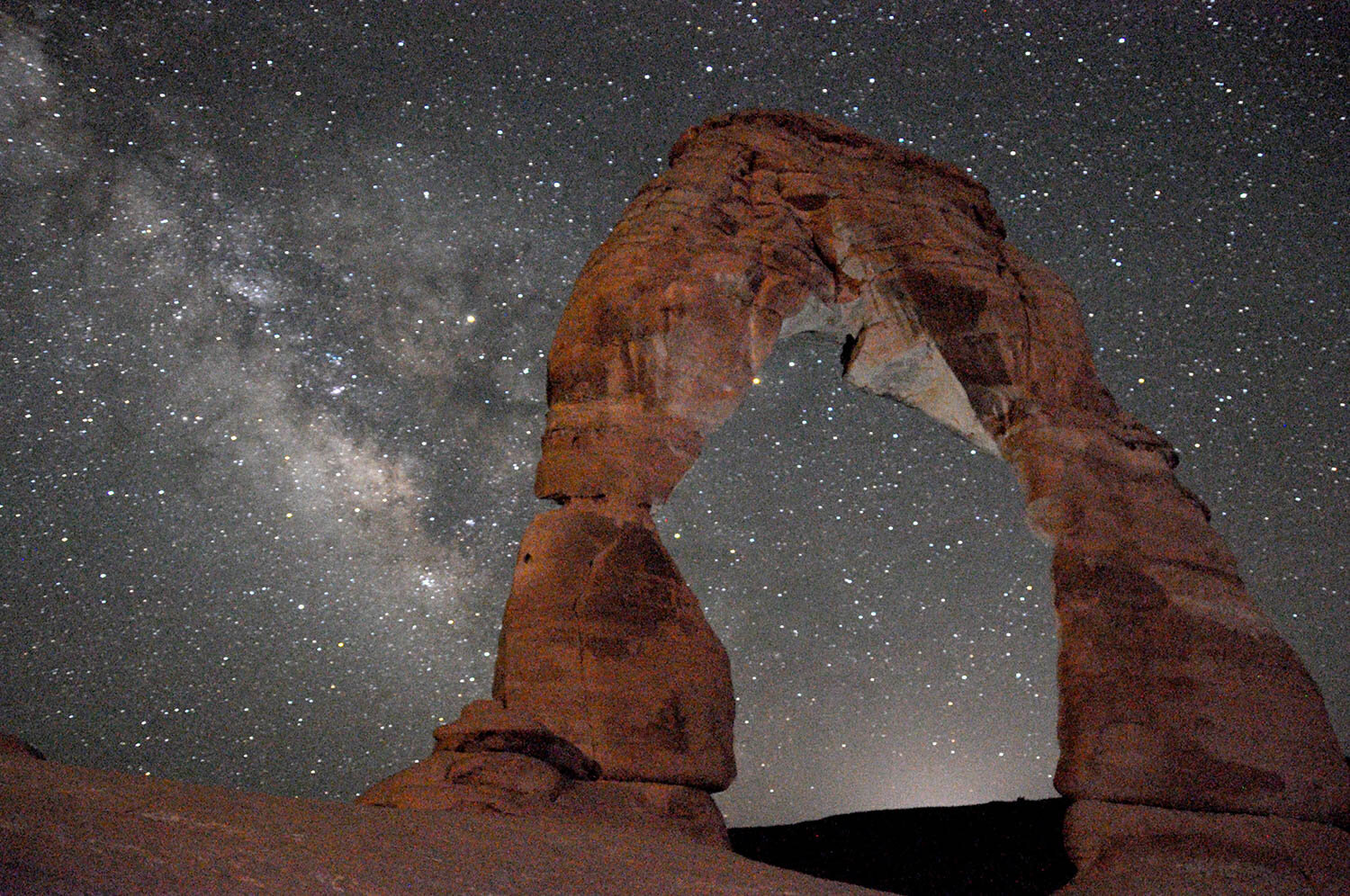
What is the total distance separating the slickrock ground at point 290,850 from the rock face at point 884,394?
2578 millimetres

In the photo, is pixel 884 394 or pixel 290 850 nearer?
pixel 290 850

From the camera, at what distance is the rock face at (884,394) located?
251 inches

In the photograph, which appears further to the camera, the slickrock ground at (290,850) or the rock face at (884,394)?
the rock face at (884,394)

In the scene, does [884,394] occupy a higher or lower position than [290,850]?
higher

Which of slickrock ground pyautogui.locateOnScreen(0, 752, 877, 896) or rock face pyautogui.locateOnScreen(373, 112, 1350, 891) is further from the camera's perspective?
rock face pyautogui.locateOnScreen(373, 112, 1350, 891)

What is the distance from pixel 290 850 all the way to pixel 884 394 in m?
7.80

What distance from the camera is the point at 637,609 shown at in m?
6.65

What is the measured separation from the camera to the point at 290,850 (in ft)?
8.22

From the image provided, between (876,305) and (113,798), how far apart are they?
7692 millimetres

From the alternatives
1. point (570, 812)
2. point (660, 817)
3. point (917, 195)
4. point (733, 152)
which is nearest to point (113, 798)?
point (570, 812)

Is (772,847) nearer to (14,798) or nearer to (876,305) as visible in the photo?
(876,305)

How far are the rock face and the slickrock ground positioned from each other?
2.58m

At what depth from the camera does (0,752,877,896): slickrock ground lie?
2088mm

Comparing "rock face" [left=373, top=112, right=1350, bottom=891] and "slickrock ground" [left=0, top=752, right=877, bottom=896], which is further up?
"rock face" [left=373, top=112, right=1350, bottom=891]
